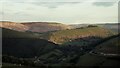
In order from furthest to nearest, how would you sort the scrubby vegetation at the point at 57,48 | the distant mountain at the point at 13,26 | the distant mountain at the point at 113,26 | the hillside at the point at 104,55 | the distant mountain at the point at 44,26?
the distant mountain at the point at 44,26
the distant mountain at the point at 13,26
the distant mountain at the point at 113,26
the scrubby vegetation at the point at 57,48
the hillside at the point at 104,55

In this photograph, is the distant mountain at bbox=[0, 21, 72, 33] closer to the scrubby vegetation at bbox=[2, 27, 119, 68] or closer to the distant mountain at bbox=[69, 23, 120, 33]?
the scrubby vegetation at bbox=[2, 27, 119, 68]

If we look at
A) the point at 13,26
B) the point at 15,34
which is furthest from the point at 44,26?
the point at 15,34

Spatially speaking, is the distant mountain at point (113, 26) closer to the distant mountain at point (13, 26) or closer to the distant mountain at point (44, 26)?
the distant mountain at point (44, 26)

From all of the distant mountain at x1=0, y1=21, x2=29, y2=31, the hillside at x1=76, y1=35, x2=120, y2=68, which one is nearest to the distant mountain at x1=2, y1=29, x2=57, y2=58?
the distant mountain at x1=0, y1=21, x2=29, y2=31

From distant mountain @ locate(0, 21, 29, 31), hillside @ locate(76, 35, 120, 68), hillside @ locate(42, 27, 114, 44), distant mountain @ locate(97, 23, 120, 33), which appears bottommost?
hillside @ locate(76, 35, 120, 68)

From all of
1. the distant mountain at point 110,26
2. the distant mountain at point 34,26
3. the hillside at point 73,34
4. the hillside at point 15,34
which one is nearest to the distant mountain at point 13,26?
the distant mountain at point 34,26

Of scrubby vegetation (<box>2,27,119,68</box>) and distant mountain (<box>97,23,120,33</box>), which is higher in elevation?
distant mountain (<box>97,23,120,33</box>)

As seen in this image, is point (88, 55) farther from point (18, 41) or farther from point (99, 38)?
Answer: point (18, 41)

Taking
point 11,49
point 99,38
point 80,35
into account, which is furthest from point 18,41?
point 99,38
